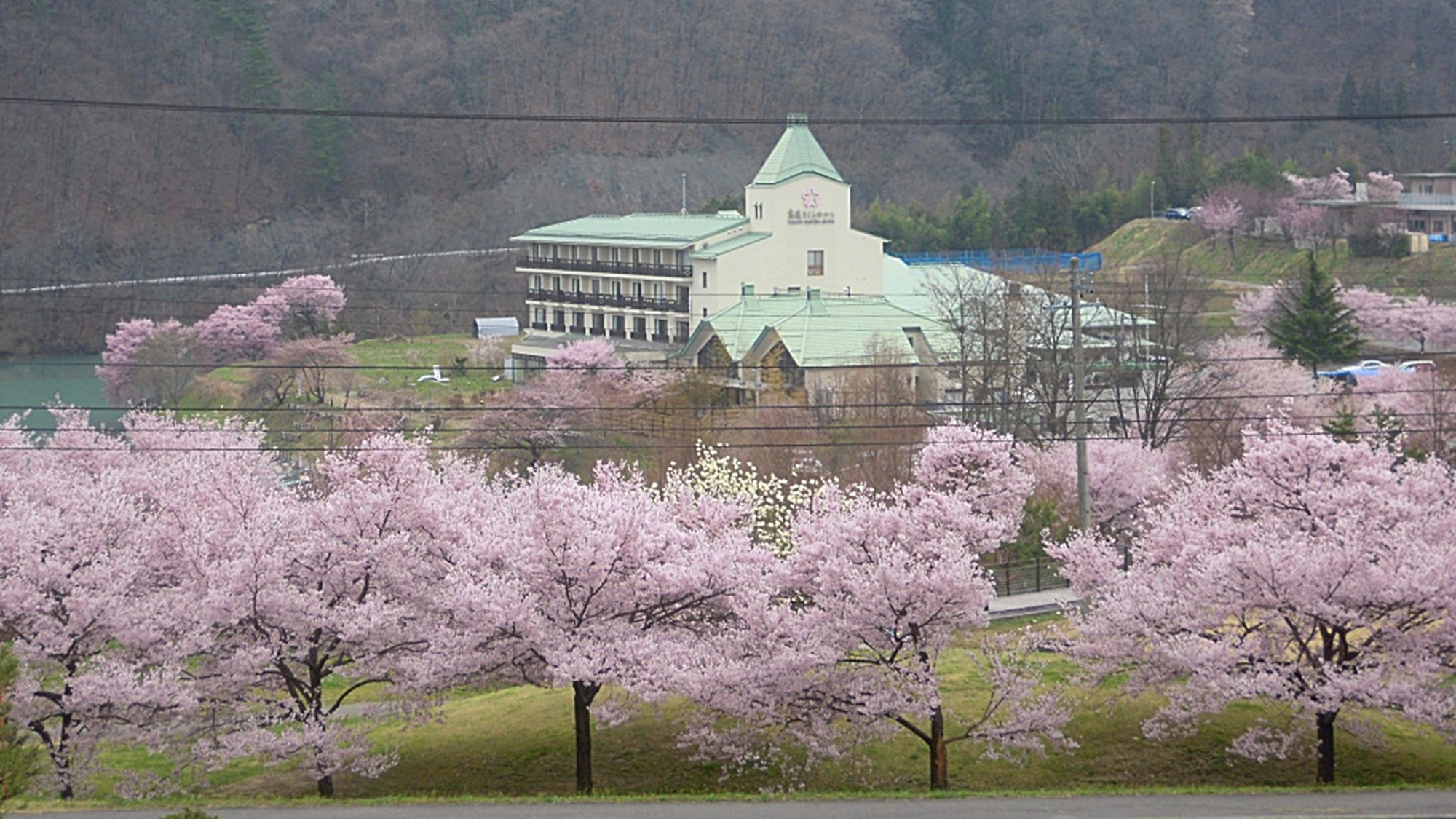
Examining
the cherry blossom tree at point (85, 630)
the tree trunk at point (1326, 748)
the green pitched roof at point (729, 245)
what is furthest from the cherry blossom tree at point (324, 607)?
the green pitched roof at point (729, 245)

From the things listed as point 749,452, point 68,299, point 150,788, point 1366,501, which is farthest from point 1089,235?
point 150,788

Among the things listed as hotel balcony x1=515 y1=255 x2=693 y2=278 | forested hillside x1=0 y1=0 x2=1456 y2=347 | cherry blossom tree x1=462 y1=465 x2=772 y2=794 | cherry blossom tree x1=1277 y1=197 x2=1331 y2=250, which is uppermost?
forested hillside x1=0 y1=0 x2=1456 y2=347

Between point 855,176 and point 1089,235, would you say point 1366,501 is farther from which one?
point 855,176

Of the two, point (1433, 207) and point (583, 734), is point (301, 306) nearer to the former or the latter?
point (1433, 207)

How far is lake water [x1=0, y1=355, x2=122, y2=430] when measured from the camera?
42750 mm

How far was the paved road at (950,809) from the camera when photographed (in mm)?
13430

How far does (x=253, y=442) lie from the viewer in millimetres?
25031

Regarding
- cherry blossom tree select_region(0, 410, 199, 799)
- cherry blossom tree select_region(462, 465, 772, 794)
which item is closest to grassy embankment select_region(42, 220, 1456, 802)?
cherry blossom tree select_region(462, 465, 772, 794)

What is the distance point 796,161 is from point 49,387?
24848 millimetres

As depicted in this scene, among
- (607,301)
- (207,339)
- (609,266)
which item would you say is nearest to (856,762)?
(607,301)

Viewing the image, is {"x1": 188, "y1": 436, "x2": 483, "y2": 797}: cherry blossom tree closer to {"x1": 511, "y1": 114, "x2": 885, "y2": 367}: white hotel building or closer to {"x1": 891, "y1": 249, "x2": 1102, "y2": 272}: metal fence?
{"x1": 511, "y1": 114, "x2": 885, "y2": 367}: white hotel building

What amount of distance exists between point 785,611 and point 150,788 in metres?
6.37

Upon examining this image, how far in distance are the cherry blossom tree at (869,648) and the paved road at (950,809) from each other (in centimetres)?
128

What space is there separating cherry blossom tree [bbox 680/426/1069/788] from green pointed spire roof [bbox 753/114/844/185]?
92.1 feet
